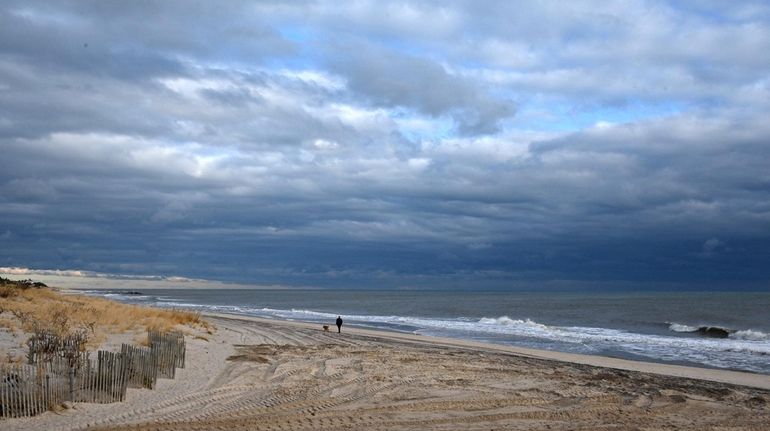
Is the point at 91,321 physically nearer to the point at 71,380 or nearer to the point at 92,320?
the point at 92,320

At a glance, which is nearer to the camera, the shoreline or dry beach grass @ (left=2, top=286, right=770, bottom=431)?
dry beach grass @ (left=2, top=286, right=770, bottom=431)

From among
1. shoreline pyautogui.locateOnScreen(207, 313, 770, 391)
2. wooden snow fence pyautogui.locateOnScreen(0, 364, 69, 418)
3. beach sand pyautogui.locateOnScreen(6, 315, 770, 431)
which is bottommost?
shoreline pyautogui.locateOnScreen(207, 313, 770, 391)

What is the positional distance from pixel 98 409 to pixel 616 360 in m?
19.9

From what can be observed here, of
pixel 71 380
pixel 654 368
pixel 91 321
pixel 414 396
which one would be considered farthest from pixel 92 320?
pixel 654 368

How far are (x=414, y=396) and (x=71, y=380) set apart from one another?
22.0 feet

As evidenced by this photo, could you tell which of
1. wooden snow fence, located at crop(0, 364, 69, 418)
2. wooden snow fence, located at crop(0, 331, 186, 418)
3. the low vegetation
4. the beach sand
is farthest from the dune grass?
wooden snow fence, located at crop(0, 364, 69, 418)

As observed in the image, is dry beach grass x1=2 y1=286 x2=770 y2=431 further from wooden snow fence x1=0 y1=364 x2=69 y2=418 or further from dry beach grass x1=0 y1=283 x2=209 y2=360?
dry beach grass x1=0 y1=283 x2=209 y2=360

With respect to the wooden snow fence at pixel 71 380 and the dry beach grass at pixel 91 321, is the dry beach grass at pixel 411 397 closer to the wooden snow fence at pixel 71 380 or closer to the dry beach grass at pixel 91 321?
the wooden snow fence at pixel 71 380

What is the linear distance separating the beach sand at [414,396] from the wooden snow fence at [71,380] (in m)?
0.23

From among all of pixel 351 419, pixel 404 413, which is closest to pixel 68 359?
pixel 351 419

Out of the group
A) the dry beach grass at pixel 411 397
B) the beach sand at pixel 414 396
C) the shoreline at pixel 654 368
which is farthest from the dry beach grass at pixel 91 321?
the shoreline at pixel 654 368

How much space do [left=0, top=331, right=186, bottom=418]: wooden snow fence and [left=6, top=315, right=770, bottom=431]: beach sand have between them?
0.23 metres

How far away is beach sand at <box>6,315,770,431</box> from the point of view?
11.7 m

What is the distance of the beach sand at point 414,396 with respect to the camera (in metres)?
11.7
